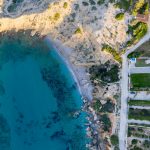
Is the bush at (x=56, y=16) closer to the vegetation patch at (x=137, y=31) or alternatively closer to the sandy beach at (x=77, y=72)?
the sandy beach at (x=77, y=72)

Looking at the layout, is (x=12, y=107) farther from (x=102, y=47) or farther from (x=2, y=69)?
(x=102, y=47)

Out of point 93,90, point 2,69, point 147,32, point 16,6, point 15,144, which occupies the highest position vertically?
point 16,6

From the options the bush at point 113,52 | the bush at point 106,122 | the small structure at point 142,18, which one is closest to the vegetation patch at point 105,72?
the bush at point 113,52

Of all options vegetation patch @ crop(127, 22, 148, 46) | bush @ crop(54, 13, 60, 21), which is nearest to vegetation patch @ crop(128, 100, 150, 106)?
vegetation patch @ crop(127, 22, 148, 46)

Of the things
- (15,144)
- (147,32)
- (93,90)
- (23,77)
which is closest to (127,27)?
(147,32)

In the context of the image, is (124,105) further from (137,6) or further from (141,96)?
(137,6)

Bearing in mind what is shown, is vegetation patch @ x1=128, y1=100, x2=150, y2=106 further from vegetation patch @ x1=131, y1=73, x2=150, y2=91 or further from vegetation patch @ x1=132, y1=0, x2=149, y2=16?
vegetation patch @ x1=132, y1=0, x2=149, y2=16
